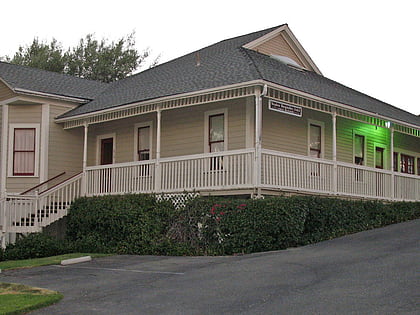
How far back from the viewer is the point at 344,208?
1853 centimetres

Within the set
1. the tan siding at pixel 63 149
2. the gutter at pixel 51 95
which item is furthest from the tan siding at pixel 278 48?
the tan siding at pixel 63 149

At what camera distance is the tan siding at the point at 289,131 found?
2045 centimetres

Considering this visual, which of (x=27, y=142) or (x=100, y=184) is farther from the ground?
(x=27, y=142)

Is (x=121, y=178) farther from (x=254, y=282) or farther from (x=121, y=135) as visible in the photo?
(x=254, y=282)

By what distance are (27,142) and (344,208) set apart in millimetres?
12536

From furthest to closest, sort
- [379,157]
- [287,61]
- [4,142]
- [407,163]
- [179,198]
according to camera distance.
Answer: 1. [407,163]
2. [379,157]
3. [287,61]
4. [4,142]
5. [179,198]

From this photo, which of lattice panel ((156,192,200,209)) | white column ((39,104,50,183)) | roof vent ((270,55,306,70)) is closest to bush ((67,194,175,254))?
lattice panel ((156,192,200,209))

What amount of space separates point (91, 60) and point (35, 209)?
106ft

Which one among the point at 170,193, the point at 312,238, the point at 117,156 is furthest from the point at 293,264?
the point at 117,156

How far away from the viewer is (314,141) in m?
22.4

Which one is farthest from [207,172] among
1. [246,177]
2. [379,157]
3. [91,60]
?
[91,60]

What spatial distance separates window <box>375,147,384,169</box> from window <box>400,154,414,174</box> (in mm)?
2147

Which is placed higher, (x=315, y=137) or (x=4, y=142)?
(x=315, y=137)

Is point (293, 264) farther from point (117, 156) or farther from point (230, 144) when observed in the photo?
point (117, 156)
